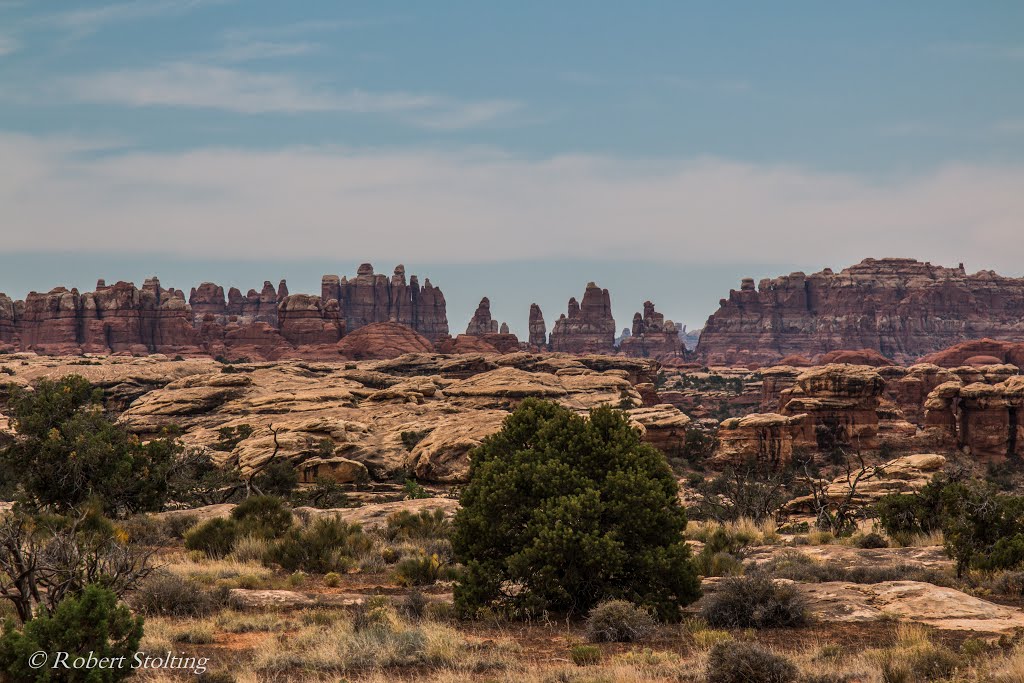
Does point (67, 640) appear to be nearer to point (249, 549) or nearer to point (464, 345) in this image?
point (249, 549)

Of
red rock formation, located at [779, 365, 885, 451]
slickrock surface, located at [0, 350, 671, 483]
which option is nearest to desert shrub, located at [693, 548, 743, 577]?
slickrock surface, located at [0, 350, 671, 483]

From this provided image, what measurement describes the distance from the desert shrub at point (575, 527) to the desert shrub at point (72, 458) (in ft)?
48.6

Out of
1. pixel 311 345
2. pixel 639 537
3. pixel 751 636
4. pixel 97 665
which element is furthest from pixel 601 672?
pixel 311 345

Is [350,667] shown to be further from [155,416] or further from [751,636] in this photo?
[155,416]

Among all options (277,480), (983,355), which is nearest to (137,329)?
(277,480)

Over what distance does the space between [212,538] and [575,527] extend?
1119cm

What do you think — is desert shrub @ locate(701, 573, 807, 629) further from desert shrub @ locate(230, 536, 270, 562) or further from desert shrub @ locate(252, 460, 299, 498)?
desert shrub @ locate(252, 460, 299, 498)

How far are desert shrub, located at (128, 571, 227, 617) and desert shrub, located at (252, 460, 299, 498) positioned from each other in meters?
23.1

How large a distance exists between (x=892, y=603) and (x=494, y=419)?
31.5 meters

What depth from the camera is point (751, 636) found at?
13.1 metres

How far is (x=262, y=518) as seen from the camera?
2347 centimetres

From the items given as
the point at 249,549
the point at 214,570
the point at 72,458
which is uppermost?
the point at 72,458

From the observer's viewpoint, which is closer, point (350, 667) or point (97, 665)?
point (97, 665)

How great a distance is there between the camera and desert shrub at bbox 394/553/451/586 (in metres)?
19.2
